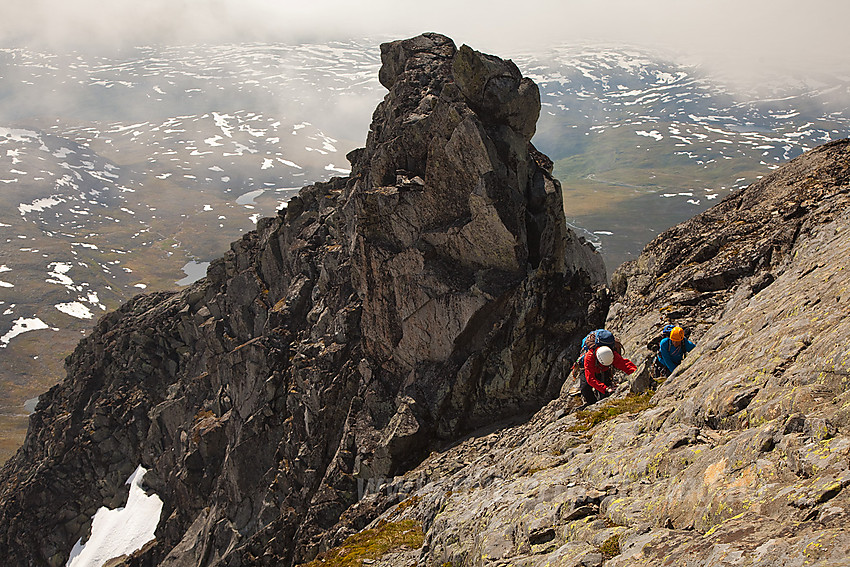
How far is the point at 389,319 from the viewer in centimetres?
4756

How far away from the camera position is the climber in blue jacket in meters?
20.2

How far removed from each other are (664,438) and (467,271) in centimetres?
2966

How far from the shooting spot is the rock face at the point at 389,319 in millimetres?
40250

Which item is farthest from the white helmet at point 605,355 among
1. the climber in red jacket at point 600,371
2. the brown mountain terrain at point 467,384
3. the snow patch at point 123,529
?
the snow patch at point 123,529

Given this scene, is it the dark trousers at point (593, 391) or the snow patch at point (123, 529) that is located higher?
the dark trousers at point (593, 391)

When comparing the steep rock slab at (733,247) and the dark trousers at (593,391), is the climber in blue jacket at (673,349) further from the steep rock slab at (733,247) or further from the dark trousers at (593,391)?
the dark trousers at (593,391)

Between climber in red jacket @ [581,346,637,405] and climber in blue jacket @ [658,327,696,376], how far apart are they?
1.54 metres

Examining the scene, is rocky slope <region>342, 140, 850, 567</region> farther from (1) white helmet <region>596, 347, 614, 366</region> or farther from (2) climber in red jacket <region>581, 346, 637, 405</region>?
(1) white helmet <region>596, 347, 614, 366</region>

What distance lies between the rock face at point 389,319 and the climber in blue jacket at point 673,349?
15.5 metres

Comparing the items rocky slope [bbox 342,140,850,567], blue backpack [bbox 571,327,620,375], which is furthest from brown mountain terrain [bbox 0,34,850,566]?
blue backpack [bbox 571,327,620,375]

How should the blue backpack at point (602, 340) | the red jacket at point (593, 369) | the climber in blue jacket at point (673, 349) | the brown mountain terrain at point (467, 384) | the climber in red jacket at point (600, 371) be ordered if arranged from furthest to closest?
the red jacket at point (593, 369), the blue backpack at point (602, 340), the climber in red jacket at point (600, 371), the climber in blue jacket at point (673, 349), the brown mountain terrain at point (467, 384)

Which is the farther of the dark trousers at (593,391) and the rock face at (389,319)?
the rock face at (389,319)

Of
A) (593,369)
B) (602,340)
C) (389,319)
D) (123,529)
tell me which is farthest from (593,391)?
(123,529)

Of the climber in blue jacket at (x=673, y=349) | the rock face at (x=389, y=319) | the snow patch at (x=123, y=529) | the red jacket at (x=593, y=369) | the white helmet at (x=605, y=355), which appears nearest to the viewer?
the climber in blue jacket at (x=673, y=349)
